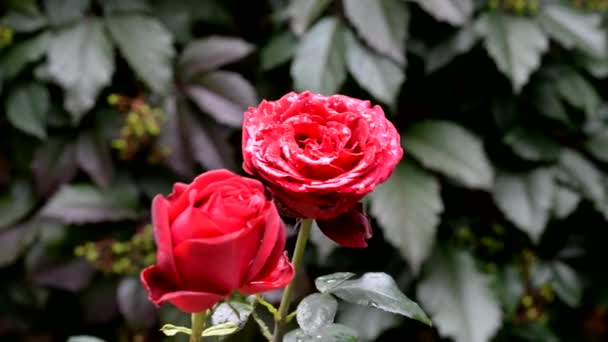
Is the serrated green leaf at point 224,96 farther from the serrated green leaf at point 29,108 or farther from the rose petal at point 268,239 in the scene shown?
the rose petal at point 268,239

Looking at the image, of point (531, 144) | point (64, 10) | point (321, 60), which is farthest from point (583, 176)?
point (64, 10)

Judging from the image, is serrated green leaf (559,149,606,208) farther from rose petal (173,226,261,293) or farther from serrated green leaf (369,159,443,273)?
rose petal (173,226,261,293)

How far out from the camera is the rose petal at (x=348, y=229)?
480mm

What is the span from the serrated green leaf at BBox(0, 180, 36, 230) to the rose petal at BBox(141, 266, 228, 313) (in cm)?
108

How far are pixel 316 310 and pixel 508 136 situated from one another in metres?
1.01

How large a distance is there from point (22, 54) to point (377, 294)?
3.30 ft

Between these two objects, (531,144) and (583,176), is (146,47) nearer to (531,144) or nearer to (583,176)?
(531,144)

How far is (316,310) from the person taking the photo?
499 millimetres

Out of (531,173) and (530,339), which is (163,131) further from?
(530,339)

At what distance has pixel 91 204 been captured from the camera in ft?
4.35

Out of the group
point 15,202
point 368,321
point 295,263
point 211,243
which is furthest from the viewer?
point 15,202

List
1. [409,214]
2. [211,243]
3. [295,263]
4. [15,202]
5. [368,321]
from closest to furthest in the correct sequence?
[211,243] < [295,263] < [409,214] < [368,321] < [15,202]

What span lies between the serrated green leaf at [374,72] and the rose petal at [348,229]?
0.77 metres

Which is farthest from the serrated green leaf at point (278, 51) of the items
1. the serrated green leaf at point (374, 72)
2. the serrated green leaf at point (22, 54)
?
the serrated green leaf at point (22, 54)
